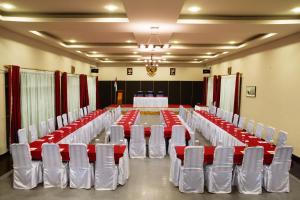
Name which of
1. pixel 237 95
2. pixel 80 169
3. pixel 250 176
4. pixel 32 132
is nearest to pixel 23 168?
pixel 80 169

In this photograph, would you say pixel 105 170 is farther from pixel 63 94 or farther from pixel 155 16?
pixel 63 94

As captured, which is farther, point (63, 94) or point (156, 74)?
point (156, 74)

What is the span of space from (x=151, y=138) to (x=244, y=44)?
20.7 feet

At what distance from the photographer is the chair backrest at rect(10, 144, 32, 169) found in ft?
18.5

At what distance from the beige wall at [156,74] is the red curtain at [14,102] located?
1419 cm

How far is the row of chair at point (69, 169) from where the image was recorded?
223 inches

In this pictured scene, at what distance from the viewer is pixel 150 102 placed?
20.5m

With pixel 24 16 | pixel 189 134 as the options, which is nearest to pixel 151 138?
pixel 189 134

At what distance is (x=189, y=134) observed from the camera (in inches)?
343

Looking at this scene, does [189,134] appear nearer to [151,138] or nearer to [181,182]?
[151,138]

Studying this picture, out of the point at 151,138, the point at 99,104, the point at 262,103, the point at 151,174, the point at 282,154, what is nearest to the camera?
the point at 282,154

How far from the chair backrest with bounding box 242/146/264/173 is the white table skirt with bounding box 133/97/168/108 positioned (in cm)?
1494

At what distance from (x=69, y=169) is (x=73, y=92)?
9.88m

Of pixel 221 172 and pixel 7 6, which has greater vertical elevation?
pixel 7 6
